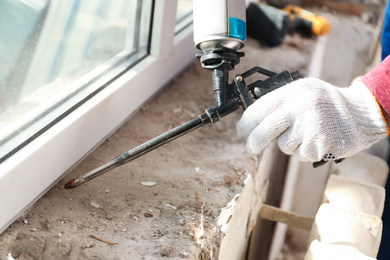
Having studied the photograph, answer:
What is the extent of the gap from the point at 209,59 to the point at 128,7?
11.9 inches

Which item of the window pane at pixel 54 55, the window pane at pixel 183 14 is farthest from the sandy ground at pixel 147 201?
the window pane at pixel 183 14

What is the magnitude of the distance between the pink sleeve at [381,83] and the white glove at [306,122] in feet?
0.20

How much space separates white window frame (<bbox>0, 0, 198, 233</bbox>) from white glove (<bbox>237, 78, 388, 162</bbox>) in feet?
0.83

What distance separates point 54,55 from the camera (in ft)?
2.38

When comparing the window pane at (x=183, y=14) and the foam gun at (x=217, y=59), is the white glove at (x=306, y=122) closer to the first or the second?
the foam gun at (x=217, y=59)

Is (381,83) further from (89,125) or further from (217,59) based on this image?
(89,125)

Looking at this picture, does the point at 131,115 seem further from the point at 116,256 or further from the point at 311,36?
the point at 311,36

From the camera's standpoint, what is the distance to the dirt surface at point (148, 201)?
617 mm

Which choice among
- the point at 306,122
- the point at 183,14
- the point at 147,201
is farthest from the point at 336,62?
the point at 147,201

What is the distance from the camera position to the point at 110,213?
686mm

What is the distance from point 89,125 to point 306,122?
360 millimetres

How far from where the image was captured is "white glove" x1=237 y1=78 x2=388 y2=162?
69 centimetres

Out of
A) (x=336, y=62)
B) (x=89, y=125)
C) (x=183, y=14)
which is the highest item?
(x=183, y=14)

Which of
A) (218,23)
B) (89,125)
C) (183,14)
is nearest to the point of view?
(218,23)
